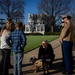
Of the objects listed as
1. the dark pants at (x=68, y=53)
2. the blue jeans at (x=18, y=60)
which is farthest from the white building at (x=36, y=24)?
the blue jeans at (x=18, y=60)

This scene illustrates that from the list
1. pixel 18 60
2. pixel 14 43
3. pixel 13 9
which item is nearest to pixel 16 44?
pixel 14 43

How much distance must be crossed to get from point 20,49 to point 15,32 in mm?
458

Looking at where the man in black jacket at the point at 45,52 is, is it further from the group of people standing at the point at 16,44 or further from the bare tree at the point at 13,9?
the bare tree at the point at 13,9

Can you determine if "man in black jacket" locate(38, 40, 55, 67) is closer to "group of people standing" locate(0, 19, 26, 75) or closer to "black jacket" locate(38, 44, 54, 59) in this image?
"black jacket" locate(38, 44, 54, 59)

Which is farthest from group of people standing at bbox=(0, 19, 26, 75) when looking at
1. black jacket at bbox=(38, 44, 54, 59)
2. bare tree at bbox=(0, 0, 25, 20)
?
bare tree at bbox=(0, 0, 25, 20)

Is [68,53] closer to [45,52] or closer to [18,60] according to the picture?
[45,52]

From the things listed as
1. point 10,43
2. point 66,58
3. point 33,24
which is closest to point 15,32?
point 10,43

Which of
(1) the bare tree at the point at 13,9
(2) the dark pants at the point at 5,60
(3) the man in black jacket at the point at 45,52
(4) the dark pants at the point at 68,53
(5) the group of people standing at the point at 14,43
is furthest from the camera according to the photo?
(1) the bare tree at the point at 13,9

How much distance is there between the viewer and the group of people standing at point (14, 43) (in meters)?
6.82

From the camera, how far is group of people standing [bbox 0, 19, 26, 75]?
22.4 feet

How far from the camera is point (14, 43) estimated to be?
6898 mm

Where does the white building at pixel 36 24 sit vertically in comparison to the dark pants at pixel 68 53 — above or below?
above

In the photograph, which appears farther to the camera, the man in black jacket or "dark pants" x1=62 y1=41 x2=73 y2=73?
the man in black jacket

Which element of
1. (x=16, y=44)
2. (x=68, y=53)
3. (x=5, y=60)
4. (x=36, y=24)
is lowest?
(x=5, y=60)
